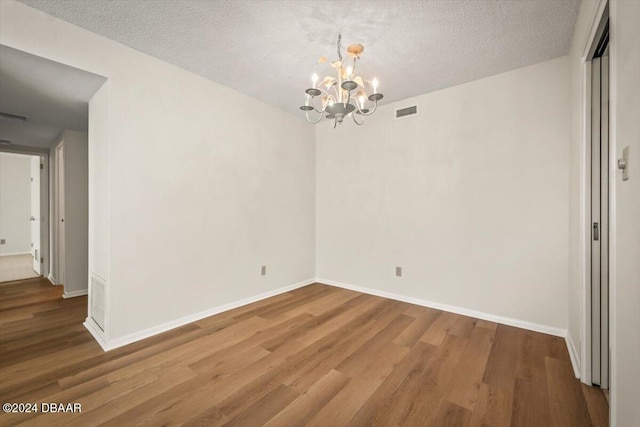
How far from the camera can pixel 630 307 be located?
3.13 ft

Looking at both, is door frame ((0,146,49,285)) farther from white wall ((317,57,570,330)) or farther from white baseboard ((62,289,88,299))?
white wall ((317,57,570,330))

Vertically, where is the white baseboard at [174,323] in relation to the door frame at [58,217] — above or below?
below

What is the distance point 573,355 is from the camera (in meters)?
2.13

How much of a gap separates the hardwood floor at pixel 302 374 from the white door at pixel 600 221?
0.88 ft

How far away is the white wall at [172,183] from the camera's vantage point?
7.74 feet

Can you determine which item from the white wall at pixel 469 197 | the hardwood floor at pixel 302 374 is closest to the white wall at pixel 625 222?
the hardwood floor at pixel 302 374

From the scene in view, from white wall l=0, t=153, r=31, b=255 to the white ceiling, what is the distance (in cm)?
409

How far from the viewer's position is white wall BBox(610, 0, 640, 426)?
0.92m

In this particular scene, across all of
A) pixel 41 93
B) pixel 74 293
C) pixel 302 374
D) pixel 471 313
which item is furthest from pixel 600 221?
pixel 74 293

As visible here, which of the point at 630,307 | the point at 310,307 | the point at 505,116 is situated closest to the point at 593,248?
the point at 630,307

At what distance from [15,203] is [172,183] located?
7347mm

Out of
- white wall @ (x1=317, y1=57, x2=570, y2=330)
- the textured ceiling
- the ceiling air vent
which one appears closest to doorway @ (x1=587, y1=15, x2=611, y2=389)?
the textured ceiling

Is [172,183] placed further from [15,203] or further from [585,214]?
[15,203]

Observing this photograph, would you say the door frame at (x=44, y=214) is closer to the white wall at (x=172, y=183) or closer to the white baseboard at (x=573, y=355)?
the white wall at (x=172, y=183)
